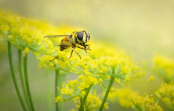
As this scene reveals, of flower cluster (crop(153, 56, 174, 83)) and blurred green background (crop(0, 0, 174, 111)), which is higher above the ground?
blurred green background (crop(0, 0, 174, 111))

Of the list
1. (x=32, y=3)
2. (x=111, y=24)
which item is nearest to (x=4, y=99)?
(x=32, y=3)

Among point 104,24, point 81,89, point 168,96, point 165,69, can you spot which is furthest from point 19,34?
point 104,24

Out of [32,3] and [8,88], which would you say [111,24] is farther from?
[8,88]

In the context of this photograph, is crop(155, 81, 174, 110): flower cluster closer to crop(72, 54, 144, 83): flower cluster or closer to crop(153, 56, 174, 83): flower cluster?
crop(72, 54, 144, 83): flower cluster

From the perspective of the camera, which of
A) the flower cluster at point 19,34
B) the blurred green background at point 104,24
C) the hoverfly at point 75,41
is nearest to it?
the flower cluster at point 19,34

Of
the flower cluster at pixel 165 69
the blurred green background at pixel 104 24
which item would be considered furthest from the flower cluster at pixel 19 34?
the flower cluster at pixel 165 69

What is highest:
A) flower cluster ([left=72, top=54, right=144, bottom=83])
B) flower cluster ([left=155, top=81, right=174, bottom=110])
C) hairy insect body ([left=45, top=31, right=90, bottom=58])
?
hairy insect body ([left=45, top=31, right=90, bottom=58])

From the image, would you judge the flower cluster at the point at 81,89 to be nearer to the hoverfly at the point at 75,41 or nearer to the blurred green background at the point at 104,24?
the hoverfly at the point at 75,41

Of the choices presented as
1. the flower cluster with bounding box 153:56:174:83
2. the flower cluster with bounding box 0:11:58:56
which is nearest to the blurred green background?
A: the flower cluster with bounding box 153:56:174:83

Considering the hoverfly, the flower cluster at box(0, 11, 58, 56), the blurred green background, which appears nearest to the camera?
the flower cluster at box(0, 11, 58, 56)
